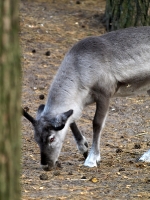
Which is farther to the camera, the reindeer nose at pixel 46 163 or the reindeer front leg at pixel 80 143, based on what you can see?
the reindeer front leg at pixel 80 143

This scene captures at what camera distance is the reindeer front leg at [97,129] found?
7.41 metres

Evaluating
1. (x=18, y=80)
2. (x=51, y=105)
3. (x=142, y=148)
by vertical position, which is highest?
(x=18, y=80)

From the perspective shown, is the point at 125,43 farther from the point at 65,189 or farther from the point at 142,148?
the point at 65,189

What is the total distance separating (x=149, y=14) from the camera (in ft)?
39.2

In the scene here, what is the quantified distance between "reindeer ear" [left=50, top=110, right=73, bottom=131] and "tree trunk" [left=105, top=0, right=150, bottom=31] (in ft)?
16.9

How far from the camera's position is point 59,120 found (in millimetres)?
7117

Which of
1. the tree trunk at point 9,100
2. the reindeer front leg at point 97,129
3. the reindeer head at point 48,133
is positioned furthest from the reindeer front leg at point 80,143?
the tree trunk at point 9,100

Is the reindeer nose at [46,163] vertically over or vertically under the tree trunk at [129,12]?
under

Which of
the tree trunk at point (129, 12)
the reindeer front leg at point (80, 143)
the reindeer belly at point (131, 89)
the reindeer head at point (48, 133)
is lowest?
the reindeer front leg at point (80, 143)

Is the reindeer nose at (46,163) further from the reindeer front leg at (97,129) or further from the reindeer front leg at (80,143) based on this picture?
the reindeer front leg at (80,143)

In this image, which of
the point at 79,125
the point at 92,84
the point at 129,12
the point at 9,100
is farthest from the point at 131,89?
the point at 9,100

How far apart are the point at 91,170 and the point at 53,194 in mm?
1462

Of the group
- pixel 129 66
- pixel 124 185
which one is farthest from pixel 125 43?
pixel 124 185

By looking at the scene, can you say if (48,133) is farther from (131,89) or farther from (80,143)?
(131,89)
